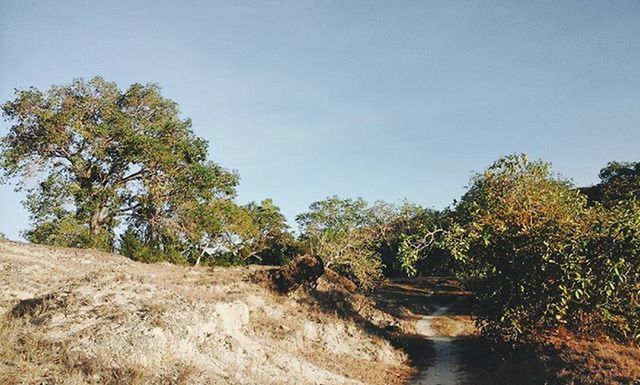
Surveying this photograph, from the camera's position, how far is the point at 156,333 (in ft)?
45.0

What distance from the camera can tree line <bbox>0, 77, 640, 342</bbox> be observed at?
19109mm

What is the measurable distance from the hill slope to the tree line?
21.9 feet

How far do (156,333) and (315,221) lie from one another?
170 ft

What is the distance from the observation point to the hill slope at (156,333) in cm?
1134

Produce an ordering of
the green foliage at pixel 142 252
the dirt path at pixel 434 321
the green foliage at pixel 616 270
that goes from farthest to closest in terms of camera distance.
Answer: the green foliage at pixel 142 252
the dirt path at pixel 434 321
the green foliage at pixel 616 270

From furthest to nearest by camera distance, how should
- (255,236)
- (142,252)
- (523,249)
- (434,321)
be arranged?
(255,236) < (434,321) < (142,252) < (523,249)

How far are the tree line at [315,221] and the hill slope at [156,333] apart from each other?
669 centimetres

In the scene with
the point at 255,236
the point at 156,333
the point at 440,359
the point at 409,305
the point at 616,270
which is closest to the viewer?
the point at 156,333

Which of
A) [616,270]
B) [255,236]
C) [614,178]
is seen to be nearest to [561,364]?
[616,270]

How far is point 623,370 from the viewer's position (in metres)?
16.8

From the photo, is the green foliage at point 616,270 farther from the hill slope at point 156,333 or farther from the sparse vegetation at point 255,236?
the hill slope at point 156,333

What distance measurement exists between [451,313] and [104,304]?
120ft

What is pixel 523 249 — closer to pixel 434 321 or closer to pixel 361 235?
pixel 434 321

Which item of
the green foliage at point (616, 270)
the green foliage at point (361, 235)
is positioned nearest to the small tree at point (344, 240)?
the green foliage at point (361, 235)
